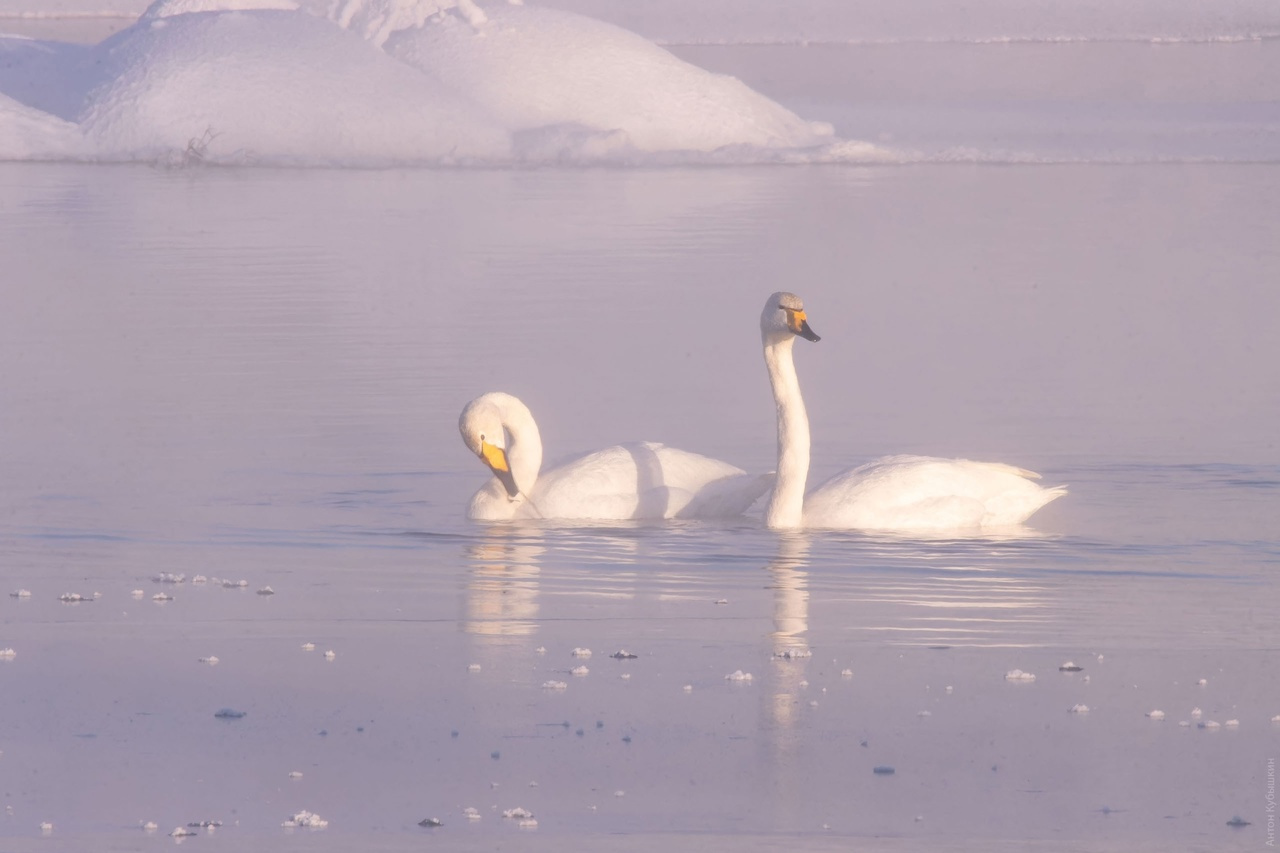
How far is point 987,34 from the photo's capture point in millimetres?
64938

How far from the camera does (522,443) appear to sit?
32.0ft

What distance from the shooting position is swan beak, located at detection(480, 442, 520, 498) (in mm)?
9461

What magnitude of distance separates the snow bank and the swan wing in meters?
19.3

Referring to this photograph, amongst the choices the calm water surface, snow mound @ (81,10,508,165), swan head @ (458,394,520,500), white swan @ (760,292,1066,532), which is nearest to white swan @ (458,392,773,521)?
swan head @ (458,394,520,500)

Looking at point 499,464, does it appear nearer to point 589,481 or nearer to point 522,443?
point 522,443

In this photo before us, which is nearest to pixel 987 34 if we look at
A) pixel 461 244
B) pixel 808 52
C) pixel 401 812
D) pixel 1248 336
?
pixel 808 52

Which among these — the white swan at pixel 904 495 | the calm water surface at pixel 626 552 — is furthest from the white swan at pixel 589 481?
the white swan at pixel 904 495

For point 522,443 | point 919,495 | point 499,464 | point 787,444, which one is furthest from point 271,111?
point 919,495

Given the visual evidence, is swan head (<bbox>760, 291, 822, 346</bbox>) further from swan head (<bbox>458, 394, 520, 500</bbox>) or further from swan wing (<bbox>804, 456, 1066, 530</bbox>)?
swan head (<bbox>458, 394, 520, 500</bbox>)

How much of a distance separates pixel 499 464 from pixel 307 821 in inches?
184

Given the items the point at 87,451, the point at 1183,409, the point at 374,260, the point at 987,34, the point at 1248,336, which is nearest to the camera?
the point at 87,451

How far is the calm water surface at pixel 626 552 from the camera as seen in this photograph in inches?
207

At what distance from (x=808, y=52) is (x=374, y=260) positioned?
3932 centimetres

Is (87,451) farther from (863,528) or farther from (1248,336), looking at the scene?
(1248,336)
